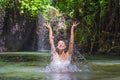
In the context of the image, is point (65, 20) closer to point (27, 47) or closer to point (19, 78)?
point (27, 47)

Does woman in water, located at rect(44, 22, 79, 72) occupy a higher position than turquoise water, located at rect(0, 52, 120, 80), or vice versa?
woman in water, located at rect(44, 22, 79, 72)

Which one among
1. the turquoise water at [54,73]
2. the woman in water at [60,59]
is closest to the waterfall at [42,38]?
the turquoise water at [54,73]

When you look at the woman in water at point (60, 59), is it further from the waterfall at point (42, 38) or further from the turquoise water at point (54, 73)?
the waterfall at point (42, 38)

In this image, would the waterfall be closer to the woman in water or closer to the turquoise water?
the turquoise water

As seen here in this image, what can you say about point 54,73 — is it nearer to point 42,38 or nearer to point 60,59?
point 60,59

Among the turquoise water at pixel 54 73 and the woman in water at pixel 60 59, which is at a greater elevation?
the woman in water at pixel 60 59

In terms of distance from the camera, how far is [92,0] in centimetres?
2091

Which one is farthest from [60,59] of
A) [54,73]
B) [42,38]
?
[42,38]

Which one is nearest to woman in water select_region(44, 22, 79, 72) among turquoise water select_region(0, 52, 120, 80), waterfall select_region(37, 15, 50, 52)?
turquoise water select_region(0, 52, 120, 80)

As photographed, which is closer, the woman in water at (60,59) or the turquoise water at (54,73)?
the turquoise water at (54,73)

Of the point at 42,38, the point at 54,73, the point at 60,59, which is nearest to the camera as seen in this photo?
the point at 54,73

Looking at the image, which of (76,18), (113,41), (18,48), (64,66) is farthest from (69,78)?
(18,48)

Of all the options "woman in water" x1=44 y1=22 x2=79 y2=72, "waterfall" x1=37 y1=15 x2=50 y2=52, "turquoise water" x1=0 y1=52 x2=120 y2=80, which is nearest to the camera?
"turquoise water" x1=0 y1=52 x2=120 y2=80

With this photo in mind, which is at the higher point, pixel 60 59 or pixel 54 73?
pixel 60 59
